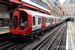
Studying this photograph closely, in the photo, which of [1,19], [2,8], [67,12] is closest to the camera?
[2,8]

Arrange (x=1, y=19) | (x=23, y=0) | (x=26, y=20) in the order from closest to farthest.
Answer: (x=26, y=20) < (x=23, y=0) < (x=1, y=19)

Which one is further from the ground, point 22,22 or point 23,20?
point 23,20

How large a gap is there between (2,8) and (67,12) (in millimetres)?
89732

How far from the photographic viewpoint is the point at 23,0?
12.0 m

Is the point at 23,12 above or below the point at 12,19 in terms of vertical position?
above

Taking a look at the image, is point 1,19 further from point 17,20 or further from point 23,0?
point 17,20

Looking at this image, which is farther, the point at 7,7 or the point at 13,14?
the point at 7,7

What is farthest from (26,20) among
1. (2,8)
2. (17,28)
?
(2,8)

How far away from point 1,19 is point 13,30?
9220mm

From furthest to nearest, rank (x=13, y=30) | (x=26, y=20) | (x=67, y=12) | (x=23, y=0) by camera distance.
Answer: (x=67, y=12) → (x=23, y=0) → (x=13, y=30) → (x=26, y=20)

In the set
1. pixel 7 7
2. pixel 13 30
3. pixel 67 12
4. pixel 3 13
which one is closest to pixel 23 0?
pixel 7 7

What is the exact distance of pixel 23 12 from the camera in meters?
6.83

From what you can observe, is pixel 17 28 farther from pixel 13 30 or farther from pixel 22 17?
pixel 22 17

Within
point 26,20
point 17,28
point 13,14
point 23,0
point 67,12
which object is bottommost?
point 17,28
